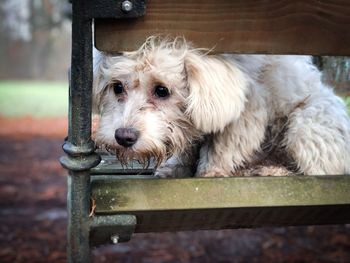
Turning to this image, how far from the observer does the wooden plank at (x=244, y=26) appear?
1863 millimetres

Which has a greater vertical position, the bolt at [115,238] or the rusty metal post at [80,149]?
the rusty metal post at [80,149]

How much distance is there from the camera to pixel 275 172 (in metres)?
2.56

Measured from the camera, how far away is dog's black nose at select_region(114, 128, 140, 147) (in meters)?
2.21

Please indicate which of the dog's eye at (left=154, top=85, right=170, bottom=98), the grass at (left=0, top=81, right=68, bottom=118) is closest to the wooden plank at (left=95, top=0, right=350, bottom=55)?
the dog's eye at (left=154, top=85, right=170, bottom=98)

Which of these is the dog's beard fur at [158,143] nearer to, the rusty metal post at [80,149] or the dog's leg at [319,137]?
the rusty metal post at [80,149]

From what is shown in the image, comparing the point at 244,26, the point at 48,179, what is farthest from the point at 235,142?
the point at 48,179

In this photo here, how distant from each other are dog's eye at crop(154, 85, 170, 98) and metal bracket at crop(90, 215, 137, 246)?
0.57m

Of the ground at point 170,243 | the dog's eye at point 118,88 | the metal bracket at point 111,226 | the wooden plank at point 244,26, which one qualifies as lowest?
the ground at point 170,243

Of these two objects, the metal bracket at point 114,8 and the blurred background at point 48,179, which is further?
the blurred background at point 48,179

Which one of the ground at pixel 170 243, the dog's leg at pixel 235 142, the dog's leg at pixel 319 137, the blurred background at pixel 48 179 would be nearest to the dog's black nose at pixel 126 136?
the dog's leg at pixel 235 142

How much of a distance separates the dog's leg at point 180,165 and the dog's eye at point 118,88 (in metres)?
0.36

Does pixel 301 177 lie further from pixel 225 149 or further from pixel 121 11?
pixel 121 11

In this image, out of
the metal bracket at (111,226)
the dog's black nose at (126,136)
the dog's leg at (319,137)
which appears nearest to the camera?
the metal bracket at (111,226)

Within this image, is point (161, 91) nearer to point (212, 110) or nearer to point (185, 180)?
point (212, 110)
